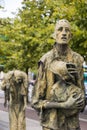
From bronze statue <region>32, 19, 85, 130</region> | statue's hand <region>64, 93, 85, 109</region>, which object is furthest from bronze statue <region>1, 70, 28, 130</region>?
statue's hand <region>64, 93, 85, 109</region>

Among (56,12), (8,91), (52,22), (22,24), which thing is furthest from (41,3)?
(8,91)

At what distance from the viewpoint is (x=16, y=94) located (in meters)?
11.6

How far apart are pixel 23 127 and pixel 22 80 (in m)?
1.29

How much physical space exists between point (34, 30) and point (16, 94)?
330 inches

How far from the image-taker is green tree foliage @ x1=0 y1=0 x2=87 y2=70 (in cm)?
1455

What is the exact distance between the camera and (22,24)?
2236cm

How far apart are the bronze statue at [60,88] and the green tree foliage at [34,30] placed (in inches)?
384

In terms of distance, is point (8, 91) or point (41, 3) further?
point (41, 3)

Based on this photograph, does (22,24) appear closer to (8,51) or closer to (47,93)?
(8,51)

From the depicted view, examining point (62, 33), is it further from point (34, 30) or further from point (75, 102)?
point (34, 30)

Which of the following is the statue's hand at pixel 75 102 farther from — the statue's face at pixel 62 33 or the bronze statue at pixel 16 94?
the bronze statue at pixel 16 94

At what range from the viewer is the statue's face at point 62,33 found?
14.7ft

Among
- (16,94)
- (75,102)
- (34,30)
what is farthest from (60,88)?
(34,30)

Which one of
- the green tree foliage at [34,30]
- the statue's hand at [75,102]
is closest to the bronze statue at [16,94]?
the green tree foliage at [34,30]
